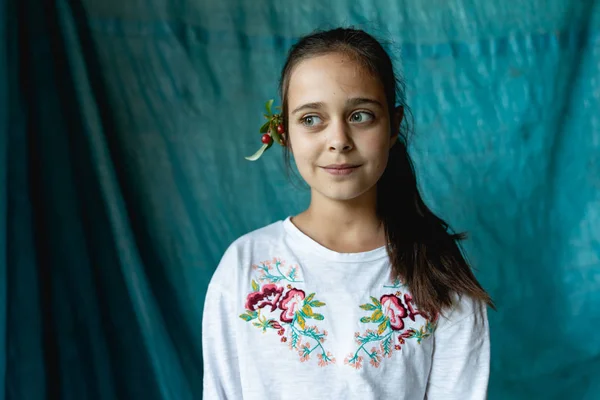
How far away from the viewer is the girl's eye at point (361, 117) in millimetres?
1245

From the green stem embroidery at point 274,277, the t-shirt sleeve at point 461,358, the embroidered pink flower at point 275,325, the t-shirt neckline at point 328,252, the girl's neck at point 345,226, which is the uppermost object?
the girl's neck at point 345,226

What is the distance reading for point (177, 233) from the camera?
174cm

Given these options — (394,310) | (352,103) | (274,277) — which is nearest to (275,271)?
(274,277)

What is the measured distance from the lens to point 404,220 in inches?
54.2

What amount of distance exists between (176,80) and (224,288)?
594mm

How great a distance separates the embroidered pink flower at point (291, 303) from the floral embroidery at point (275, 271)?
24 mm

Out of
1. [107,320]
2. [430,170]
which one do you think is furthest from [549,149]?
[107,320]

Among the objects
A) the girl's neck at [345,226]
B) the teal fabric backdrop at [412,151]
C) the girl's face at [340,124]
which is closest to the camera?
the girl's face at [340,124]

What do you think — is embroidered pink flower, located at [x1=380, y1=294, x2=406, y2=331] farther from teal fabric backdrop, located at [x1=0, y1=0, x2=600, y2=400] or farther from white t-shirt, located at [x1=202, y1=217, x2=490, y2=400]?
teal fabric backdrop, located at [x1=0, y1=0, x2=600, y2=400]

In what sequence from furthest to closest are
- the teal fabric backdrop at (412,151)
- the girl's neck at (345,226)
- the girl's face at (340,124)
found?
the teal fabric backdrop at (412,151), the girl's neck at (345,226), the girl's face at (340,124)

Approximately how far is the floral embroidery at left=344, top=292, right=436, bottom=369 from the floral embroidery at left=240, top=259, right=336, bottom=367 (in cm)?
5

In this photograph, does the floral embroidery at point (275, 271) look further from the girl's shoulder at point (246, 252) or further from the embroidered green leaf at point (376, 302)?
the embroidered green leaf at point (376, 302)

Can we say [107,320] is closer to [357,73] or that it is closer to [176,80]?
[176,80]

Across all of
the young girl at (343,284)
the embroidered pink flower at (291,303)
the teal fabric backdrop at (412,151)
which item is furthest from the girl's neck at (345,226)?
the teal fabric backdrop at (412,151)
